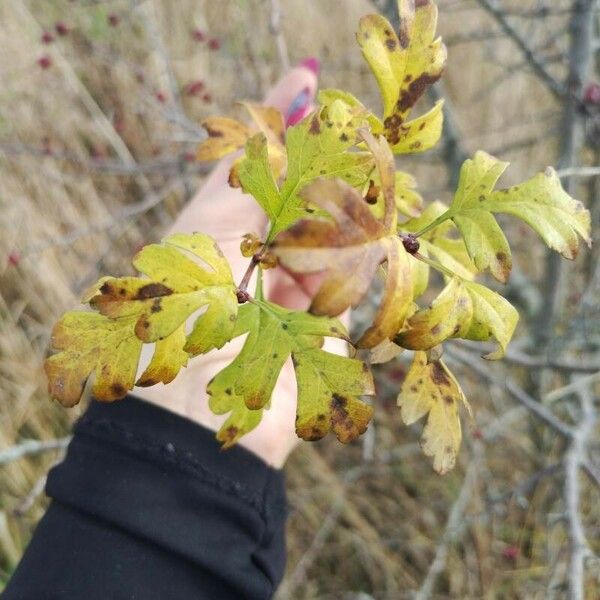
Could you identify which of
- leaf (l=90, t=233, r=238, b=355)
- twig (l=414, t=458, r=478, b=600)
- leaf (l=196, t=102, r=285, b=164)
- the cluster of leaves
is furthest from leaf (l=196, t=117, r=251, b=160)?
twig (l=414, t=458, r=478, b=600)

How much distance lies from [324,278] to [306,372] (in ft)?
0.51

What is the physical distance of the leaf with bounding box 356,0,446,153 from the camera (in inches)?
30.7

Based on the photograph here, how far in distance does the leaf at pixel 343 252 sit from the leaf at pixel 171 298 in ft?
0.54

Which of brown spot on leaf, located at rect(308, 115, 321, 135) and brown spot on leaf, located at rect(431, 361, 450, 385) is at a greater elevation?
brown spot on leaf, located at rect(308, 115, 321, 135)

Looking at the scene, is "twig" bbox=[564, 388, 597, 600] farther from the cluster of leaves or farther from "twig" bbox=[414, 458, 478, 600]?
the cluster of leaves

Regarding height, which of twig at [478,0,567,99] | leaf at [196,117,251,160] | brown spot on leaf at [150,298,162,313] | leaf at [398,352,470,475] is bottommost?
leaf at [398,352,470,475]

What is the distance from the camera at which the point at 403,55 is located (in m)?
0.79

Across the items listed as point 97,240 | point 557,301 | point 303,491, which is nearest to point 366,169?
point 557,301

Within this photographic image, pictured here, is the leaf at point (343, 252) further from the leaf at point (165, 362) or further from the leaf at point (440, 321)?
the leaf at point (165, 362)

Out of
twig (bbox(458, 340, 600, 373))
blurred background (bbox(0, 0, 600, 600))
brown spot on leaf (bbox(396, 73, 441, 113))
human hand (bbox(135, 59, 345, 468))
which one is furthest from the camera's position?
blurred background (bbox(0, 0, 600, 600))


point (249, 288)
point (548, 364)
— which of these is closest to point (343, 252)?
point (249, 288)

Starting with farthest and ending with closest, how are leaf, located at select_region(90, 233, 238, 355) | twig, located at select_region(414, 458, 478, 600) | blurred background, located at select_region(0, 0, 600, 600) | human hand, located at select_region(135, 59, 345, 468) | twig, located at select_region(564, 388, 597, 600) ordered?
blurred background, located at select_region(0, 0, 600, 600)
twig, located at select_region(414, 458, 478, 600)
human hand, located at select_region(135, 59, 345, 468)
twig, located at select_region(564, 388, 597, 600)
leaf, located at select_region(90, 233, 238, 355)

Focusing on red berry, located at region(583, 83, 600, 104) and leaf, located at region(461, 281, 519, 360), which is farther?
red berry, located at region(583, 83, 600, 104)

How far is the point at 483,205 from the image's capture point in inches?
30.7
